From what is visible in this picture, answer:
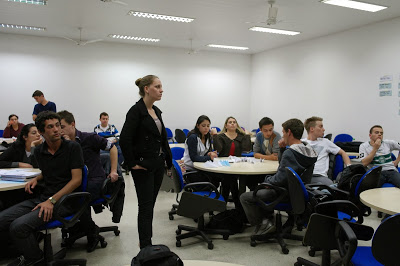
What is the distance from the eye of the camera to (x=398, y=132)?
5699 mm

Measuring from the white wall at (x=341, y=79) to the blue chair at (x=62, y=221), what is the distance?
5662 millimetres

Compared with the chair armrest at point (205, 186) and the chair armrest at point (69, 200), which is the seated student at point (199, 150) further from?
the chair armrest at point (69, 200)

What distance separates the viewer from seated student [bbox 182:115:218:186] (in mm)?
3654

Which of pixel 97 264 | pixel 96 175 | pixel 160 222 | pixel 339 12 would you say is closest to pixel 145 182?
pixel 96 175

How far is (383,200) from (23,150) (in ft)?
11.7

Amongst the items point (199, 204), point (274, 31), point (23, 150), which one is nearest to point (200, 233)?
point (199, 204)

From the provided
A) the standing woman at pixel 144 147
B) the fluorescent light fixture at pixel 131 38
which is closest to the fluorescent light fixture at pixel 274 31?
the fluorescent light fixture at pixel 131 38

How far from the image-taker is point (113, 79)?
847 cm

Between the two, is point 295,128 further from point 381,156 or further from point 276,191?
point 381,156

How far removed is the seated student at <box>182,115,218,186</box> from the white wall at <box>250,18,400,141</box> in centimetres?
402

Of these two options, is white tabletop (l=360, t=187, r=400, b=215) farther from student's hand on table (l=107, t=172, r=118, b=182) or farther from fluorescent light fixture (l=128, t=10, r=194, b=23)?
fluorescent light fixture (l=128, t=10, r=194, b=23)

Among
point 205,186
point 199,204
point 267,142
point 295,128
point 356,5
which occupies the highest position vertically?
point 356,5

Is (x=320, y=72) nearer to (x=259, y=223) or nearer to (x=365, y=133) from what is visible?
(x=365, y=133)

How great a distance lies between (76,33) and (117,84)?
1708 mm
